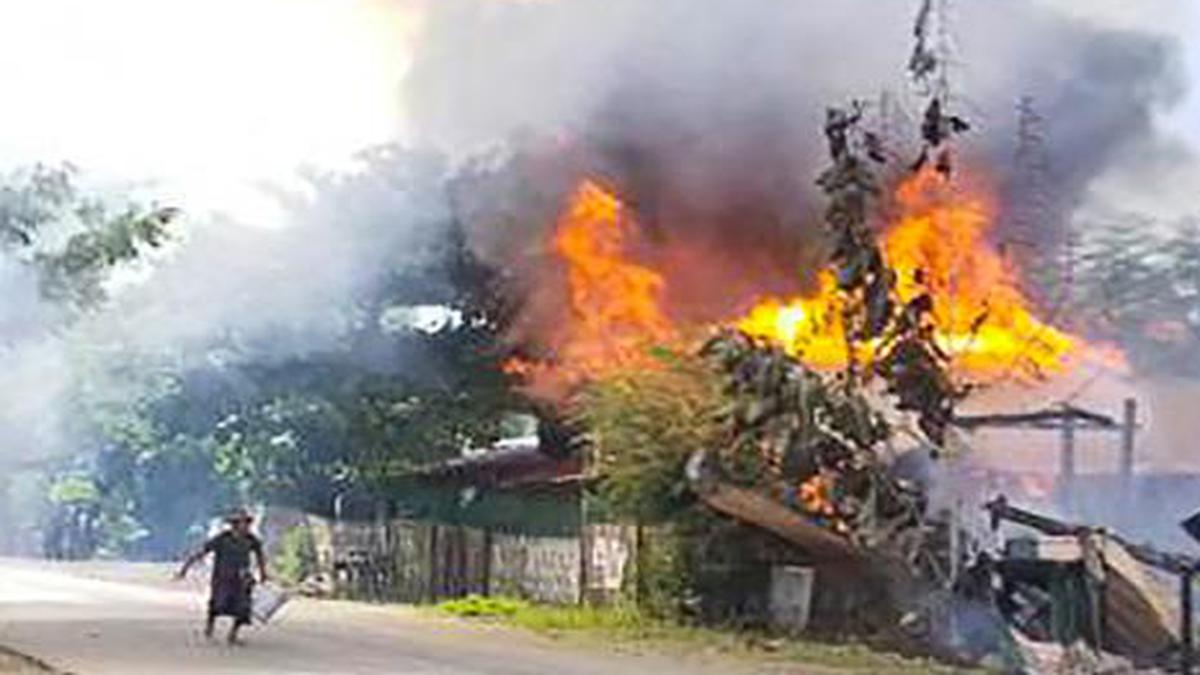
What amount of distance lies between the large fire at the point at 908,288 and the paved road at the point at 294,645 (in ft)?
12.0

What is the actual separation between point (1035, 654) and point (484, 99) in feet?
23.8

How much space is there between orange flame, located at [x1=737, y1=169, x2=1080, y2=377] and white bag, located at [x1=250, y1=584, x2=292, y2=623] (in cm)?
543

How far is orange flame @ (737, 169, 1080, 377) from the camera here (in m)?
20.4

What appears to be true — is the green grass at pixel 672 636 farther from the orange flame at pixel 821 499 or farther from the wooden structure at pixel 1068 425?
the wooden structure at pixel 1068 425

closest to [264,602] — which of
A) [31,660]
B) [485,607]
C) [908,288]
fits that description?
[31,660]

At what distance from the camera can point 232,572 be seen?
1853 cm

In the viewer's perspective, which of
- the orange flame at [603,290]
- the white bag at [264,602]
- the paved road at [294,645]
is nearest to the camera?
the paved road at [294,645]

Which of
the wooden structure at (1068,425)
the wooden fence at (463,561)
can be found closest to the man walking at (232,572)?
the wooden fence at (463,561)

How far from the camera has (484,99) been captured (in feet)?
63.2

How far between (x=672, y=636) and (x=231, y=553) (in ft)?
17.1

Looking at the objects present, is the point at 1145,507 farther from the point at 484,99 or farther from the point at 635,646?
the point at 484,99

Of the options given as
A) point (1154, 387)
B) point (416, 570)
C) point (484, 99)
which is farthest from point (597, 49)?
point (416, 570)

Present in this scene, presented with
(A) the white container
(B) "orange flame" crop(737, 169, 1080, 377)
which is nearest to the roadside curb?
(B) "orange flame" crop(737, 169, 1080, 377)

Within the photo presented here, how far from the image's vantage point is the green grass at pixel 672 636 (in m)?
19.2
